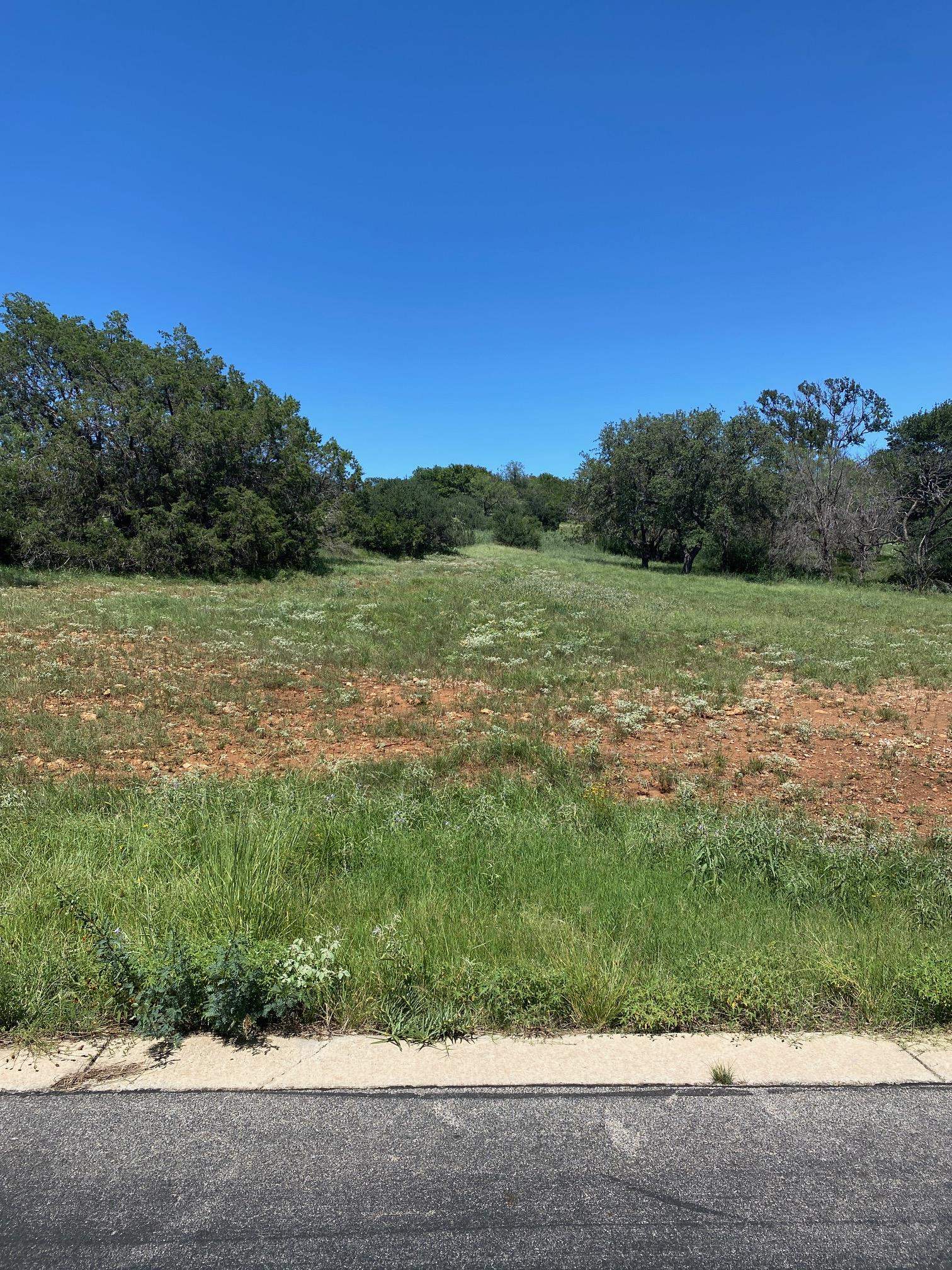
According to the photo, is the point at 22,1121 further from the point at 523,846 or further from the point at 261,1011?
the point at 523,846

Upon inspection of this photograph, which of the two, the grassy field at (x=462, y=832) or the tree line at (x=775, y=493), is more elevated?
the tree line at (x=775, y=493)

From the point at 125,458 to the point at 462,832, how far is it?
24.4 meters

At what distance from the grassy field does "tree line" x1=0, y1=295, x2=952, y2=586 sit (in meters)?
11.2

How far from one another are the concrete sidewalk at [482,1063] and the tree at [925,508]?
35.7 metres

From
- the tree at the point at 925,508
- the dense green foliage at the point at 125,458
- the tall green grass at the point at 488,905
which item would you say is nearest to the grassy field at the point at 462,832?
the tall green grass at the point at 488,905

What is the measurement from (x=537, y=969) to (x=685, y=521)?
120 feet

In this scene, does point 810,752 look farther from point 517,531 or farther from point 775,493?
point 517,531

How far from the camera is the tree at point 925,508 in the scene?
32031 mm

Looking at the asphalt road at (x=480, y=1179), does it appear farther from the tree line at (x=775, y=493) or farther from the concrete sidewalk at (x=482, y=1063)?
the tree line at (x=775, y=493)

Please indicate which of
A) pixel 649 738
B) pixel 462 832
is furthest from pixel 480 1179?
pixel 649 738

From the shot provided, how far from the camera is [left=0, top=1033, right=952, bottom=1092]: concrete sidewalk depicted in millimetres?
2547

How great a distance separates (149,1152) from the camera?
218 cm

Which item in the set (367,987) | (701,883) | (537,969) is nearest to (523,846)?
(701,883)

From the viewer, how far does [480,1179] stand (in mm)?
2088
